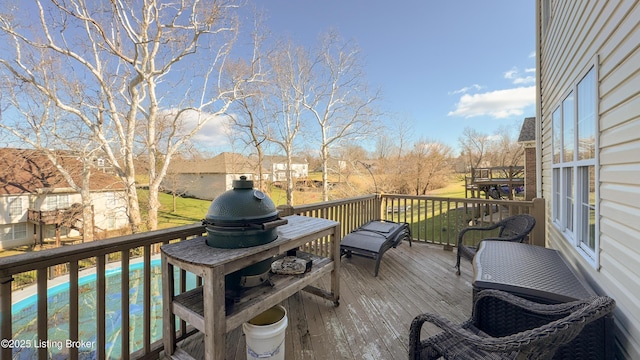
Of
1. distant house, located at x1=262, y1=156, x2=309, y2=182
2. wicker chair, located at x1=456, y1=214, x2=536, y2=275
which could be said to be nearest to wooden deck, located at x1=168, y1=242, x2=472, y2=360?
wicker chair, located at x1=456, y1=214, x2=536, y2=275

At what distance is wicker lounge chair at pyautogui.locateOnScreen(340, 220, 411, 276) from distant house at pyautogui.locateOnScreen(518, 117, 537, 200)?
8944 millimetres

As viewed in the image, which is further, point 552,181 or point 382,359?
point 552,181

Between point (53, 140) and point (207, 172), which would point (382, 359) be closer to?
point (53, 140)

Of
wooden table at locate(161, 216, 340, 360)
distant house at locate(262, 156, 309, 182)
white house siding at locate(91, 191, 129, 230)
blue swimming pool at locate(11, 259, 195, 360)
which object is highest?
distant house at locate(262, 156, 309, 182)

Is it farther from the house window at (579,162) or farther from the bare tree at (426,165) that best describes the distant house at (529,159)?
the house window at (579,162)

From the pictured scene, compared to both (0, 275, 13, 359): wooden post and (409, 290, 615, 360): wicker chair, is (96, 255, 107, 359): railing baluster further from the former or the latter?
(409, 290, 615, 360): wicker chair

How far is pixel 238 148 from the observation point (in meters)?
→ 17.9

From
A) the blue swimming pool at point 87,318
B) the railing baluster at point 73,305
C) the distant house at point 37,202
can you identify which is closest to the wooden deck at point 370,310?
the railing baluster at point 73,305

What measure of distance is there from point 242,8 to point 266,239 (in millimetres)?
13736

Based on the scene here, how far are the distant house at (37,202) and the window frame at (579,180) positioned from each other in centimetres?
1617

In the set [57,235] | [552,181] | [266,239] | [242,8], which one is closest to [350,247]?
[266,239]

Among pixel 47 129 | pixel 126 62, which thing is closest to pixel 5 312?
pixel 126 62

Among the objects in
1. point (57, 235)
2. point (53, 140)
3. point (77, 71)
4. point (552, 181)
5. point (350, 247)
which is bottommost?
point (57, 235)

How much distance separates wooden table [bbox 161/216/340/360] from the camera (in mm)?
1562
